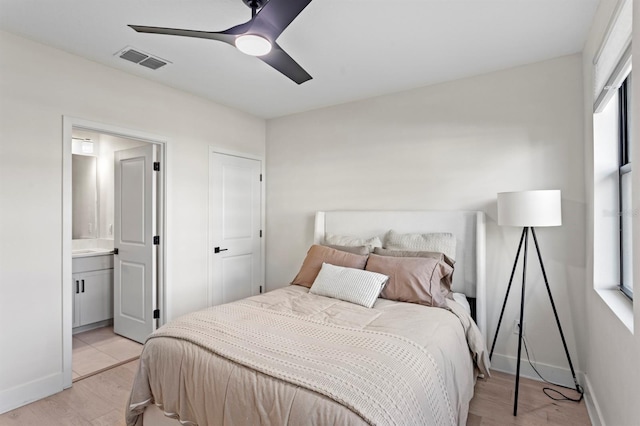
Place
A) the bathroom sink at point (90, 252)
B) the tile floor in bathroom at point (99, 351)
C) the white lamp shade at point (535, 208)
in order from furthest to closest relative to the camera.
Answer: the bathroom sink at point (90, 252) → the tile floor in bathroom at point (99, 351) → the white lamp shade at point (535, 208)

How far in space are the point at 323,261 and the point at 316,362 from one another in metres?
1.56

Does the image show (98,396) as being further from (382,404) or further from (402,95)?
(402,95)

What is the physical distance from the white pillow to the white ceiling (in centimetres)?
179

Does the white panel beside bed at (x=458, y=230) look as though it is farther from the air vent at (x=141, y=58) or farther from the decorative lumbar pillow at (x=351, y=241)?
the air vent at (x=141, y=58)

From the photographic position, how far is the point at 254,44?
6.12ft

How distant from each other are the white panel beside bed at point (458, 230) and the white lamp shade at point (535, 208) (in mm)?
477

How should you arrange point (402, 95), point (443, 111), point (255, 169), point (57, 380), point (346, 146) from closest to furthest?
point (57, 380), point (443, 111), point (402, 95), point (346, 146), point (255, 169)

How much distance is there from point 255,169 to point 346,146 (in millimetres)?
1324

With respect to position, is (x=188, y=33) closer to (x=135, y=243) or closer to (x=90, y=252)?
(x=135, y=243)

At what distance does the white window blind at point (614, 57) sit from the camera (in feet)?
5.34

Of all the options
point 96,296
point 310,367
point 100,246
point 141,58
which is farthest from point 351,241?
point 100,246

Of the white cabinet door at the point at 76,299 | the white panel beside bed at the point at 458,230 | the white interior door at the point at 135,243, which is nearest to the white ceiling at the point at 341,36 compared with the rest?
the white interior door at the point at 135,243

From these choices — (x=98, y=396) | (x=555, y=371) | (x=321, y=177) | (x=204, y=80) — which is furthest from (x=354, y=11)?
(x=98, y=396)

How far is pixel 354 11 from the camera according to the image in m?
2.11
